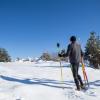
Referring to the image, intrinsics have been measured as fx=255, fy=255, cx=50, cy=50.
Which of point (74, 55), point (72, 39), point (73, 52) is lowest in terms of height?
point (74, 55)

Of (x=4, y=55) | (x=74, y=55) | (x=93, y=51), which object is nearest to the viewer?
(x=74, y=55)

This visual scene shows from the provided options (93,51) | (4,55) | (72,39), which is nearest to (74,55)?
(72,39)

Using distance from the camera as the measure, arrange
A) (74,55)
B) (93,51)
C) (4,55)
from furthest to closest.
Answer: (4,55)
(93,51)
(74,55)

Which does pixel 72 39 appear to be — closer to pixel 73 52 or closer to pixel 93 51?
pixel 73 52

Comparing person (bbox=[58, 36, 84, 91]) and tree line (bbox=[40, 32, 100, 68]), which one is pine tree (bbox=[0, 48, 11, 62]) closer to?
tree line (bbox=[40, 32, 100, 68])

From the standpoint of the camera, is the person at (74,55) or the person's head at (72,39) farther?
the person's head at (72,39)

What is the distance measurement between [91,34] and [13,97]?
4094cm

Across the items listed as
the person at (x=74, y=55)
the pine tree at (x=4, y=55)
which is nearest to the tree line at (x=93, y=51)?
the pine tree at (x=4, y=55)

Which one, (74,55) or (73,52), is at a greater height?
(73,52)

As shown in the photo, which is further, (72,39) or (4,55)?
(4,55)

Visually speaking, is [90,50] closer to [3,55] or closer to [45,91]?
[3,55]

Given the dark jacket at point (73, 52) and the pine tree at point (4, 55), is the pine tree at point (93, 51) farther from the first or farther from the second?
the dark jacket at point (73, 52)

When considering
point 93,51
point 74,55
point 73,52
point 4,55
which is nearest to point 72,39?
point 73,52

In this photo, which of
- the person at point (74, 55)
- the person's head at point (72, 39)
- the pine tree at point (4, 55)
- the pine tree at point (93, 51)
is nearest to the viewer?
the person at point (74, 55)
